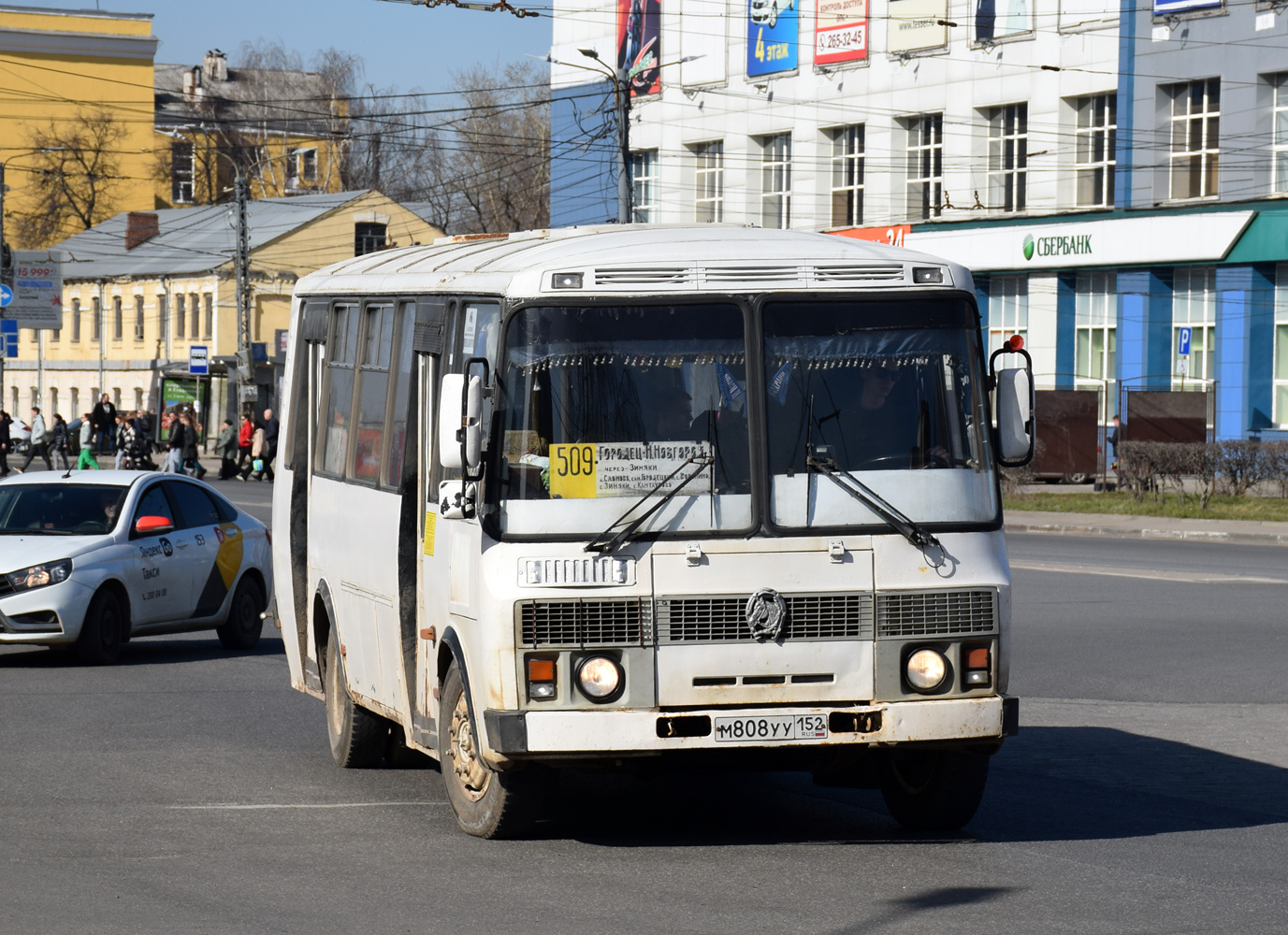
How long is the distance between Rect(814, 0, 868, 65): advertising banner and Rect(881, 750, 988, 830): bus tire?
4627 centimetres

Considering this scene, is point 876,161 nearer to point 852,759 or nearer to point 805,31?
point 805,31

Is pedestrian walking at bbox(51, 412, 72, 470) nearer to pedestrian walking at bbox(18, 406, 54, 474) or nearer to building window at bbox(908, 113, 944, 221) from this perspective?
pedestrian walking at bbox(18, 406, 54, 474)

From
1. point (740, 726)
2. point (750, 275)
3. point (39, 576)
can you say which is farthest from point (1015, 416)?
point (39, 576)

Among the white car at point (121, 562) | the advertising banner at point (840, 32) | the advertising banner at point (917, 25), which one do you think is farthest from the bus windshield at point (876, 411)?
the advertising banner at point (840, 32)

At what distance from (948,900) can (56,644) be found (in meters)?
9.36

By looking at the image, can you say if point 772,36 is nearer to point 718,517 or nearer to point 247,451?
point 247,451

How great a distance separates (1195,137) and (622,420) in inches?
1582

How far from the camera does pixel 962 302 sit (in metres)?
8.07

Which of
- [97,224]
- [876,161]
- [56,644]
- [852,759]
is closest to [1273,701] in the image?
[852,759]

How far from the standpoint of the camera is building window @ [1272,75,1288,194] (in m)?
43.3

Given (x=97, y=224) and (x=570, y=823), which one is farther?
(x=97, y=224)

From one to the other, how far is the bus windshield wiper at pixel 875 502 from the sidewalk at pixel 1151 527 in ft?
68.8

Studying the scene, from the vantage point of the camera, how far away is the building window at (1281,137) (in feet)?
142

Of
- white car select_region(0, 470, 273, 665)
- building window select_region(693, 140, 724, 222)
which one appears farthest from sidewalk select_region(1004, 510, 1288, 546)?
building window select_region(693, 140, 724, 222)
